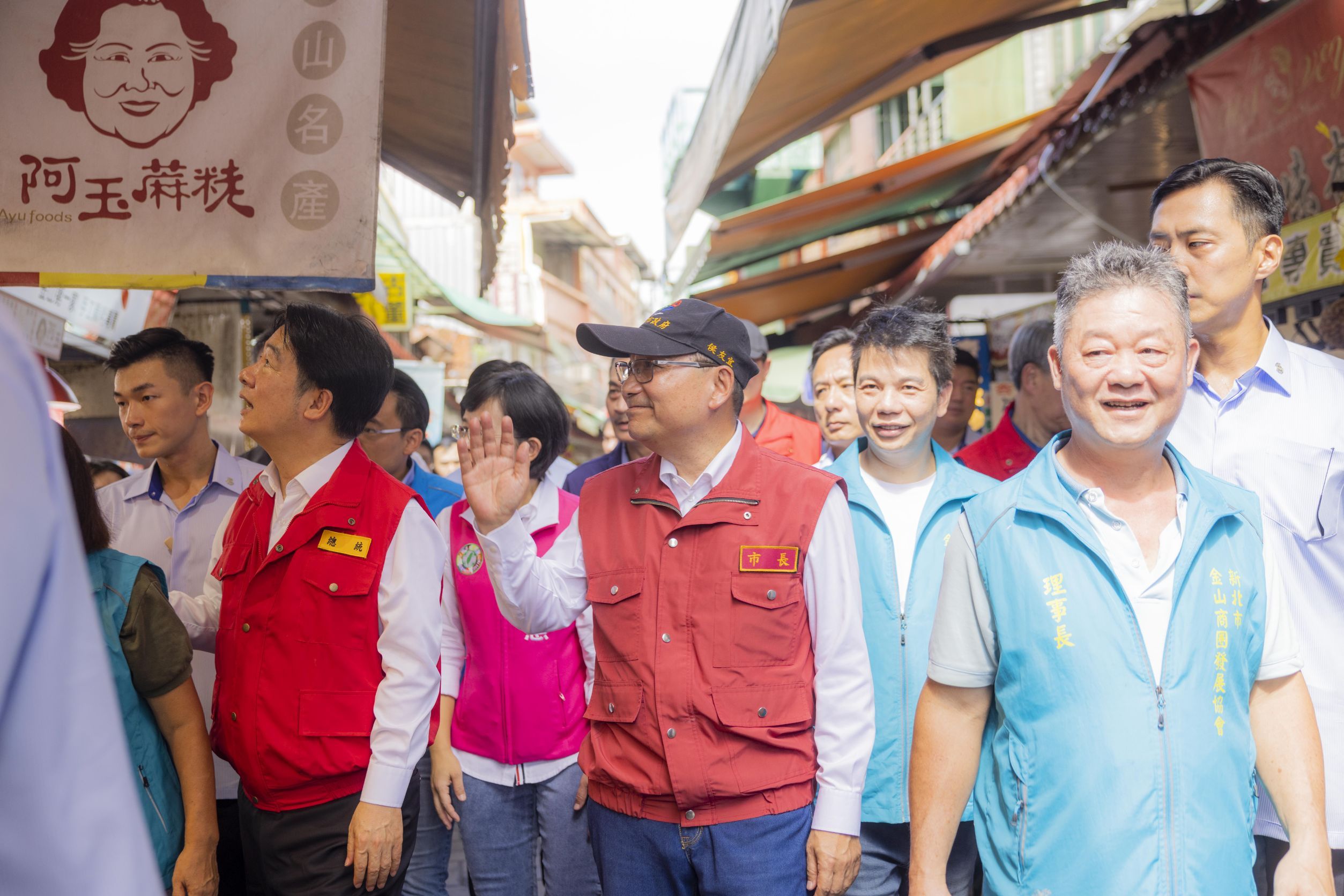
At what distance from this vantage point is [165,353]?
366 centimetres

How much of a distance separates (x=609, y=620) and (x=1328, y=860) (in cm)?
167

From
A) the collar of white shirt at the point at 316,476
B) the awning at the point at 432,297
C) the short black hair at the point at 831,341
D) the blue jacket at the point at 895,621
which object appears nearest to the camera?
the collar of white shirt at the point at 316,476

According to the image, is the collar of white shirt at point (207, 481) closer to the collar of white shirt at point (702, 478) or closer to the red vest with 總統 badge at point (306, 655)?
the red vest with 總統 badge at point (306, 655)

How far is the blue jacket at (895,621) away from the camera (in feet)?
9.66

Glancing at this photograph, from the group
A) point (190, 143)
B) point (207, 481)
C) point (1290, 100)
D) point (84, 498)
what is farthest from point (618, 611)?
point (1290, 100)

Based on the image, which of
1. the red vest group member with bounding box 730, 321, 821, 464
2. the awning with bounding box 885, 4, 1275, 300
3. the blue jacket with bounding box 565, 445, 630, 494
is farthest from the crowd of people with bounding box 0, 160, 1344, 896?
the awning with bounding box 885, 4, 1275, 300

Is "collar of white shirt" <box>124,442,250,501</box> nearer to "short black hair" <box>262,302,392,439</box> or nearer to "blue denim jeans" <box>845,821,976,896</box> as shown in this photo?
"short black hair" <box>262,302,392,439</box>

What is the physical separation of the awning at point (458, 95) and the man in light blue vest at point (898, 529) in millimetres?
1636

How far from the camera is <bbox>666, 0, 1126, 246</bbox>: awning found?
155 inches

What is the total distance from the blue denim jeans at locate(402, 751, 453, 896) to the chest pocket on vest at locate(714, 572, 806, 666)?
1708mm

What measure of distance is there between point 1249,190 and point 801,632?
64.4 inches

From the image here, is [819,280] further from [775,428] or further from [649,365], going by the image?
[649,365]

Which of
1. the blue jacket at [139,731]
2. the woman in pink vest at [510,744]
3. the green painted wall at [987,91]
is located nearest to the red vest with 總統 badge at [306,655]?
the blue jacket at [139,731]

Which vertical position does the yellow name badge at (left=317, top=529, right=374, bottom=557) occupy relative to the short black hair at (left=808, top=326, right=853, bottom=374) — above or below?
below
